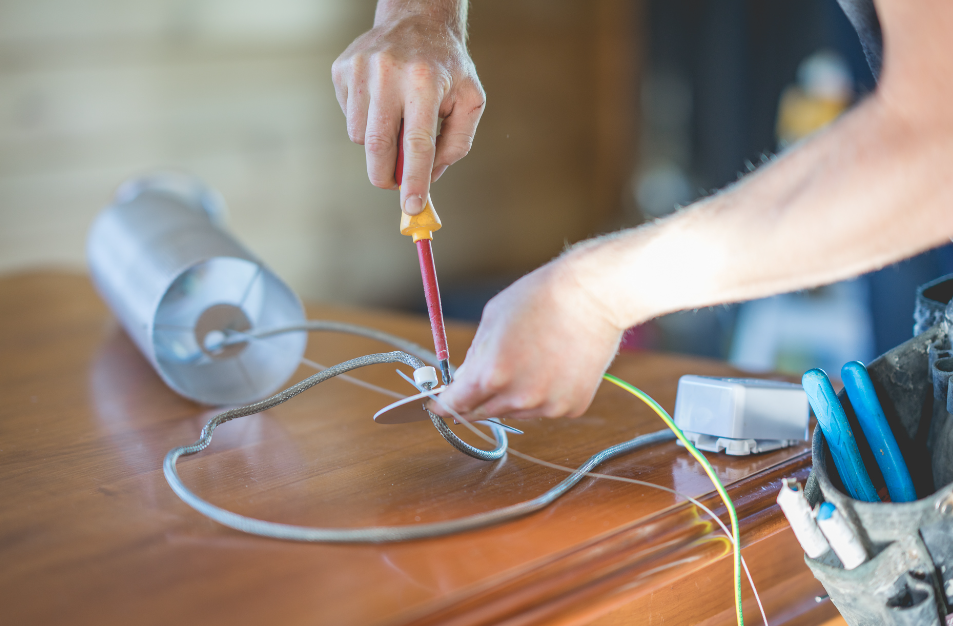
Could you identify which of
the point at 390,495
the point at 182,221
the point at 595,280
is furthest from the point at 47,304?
the point at 595,280

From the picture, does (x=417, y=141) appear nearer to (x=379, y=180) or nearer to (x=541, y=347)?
(x=379, y=180)

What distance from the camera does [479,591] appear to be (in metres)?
0.38

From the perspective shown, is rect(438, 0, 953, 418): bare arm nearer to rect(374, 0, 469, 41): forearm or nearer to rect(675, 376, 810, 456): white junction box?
rect(675, 376, 810, 456): white junction box

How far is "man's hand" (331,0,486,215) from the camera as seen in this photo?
595 millimetres

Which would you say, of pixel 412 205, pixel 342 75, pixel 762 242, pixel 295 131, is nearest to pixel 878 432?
pixel 762 242

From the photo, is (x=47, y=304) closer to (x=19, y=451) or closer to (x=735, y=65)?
(x=19, y=451)

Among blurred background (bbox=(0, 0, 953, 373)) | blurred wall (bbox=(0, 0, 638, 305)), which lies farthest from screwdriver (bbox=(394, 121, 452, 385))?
blurred wall (bbox=(0, 0, 638, 305))

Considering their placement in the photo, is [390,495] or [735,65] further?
[735,65]

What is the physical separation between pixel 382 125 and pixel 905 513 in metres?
0.43

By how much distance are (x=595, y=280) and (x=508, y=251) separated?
2.45 meters

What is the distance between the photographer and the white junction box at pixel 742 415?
0.54 m

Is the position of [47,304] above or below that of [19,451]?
below

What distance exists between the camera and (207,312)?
729 mm

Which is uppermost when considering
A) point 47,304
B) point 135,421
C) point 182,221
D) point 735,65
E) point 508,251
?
point 735,65
